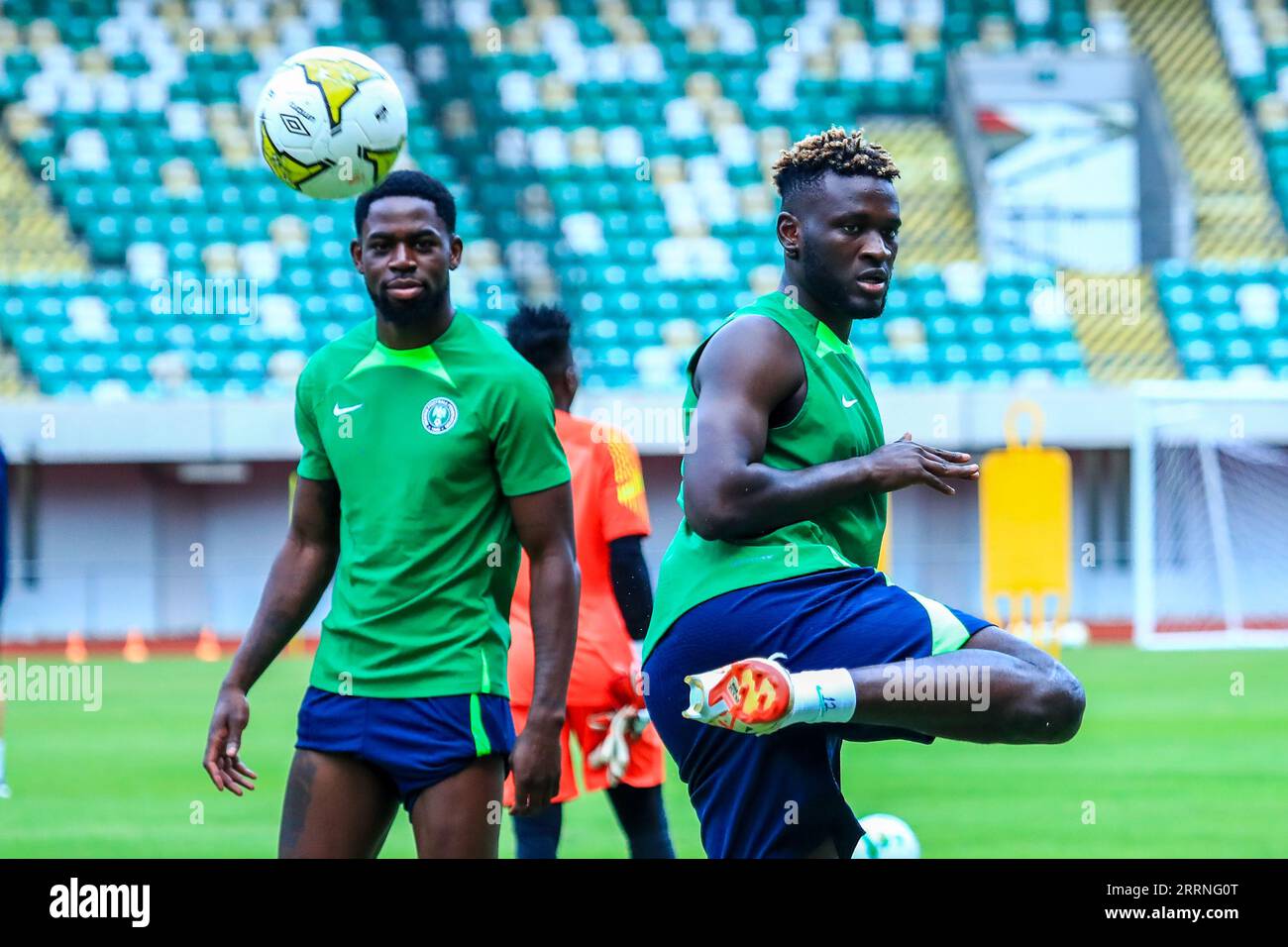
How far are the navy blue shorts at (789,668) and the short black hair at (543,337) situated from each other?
199 cm

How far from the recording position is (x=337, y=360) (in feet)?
14.2

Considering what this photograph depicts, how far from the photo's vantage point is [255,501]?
20.2 meters

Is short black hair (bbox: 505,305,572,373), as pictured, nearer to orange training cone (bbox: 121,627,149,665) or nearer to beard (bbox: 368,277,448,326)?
beard (bbox: 368,277,448,326)

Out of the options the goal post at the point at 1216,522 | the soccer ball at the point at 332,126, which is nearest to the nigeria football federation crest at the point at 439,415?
the soccer ball at the point at 332,126

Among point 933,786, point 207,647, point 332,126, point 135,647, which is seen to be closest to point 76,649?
point 135,647

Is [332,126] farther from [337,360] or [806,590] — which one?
[806,590]

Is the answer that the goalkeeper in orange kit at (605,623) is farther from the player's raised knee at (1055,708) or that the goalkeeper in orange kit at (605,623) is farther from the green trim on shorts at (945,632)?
the player's raised knee at (1055,708)

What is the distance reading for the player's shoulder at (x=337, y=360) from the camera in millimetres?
4301

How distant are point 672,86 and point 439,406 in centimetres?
2006

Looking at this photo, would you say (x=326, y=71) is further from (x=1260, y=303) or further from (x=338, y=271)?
(x=1260, y=303)

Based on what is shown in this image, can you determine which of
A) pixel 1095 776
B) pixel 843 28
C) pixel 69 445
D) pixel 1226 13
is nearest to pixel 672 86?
pixel 843 28

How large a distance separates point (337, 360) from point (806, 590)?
1.25 meters

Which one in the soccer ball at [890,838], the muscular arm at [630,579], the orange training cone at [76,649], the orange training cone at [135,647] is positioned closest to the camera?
the soccer ball at [890,838]

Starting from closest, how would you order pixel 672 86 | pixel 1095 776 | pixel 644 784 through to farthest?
pixel 644 784
pixel 1095 776
pixel 672 86
